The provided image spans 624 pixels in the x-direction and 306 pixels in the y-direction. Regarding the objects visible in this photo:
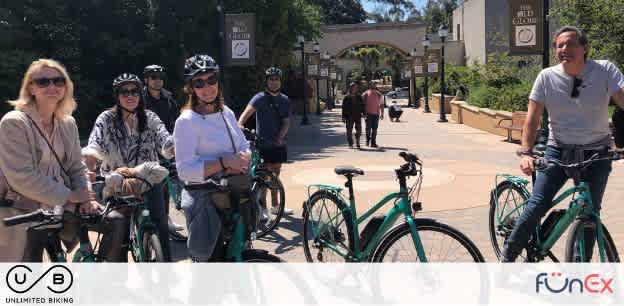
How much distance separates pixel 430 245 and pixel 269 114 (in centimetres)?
420

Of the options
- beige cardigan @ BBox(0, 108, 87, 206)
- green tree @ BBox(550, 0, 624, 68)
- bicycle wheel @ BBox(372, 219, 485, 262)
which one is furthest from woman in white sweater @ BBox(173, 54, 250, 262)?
green tree @ BBox(550, 0, 624, 68)

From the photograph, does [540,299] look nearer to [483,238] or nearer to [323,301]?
[323,301]

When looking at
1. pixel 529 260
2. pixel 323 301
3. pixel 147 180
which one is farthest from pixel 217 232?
pixel 529 260

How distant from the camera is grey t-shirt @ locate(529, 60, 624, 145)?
14.0 ft

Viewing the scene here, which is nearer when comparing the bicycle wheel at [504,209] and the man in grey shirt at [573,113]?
the man in grey shirt at [573,113]

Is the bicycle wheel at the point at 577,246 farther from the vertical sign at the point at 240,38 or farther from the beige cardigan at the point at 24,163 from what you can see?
the vertical sign at the point at 240,38

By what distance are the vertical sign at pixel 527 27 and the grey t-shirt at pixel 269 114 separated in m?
5.38

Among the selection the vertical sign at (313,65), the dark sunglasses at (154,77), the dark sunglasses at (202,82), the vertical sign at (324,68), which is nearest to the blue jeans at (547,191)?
the dark sunglasses at (202,82)

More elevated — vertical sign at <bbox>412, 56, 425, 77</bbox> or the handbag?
vertical sign at <bbox>412, 56, 425, 77</bbox>

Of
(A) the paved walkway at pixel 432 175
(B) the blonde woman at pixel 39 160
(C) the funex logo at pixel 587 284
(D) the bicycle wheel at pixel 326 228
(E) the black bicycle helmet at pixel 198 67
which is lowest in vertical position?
(A) the paved walkway at pixel 432 175

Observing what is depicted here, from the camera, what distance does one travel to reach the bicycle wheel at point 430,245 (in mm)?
3826

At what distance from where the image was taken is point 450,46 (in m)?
50.4

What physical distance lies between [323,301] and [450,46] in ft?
158

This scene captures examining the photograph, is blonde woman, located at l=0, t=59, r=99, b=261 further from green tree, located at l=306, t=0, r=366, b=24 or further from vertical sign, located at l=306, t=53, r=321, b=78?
green tree, located at l=306, t=0, r=366, b=24
